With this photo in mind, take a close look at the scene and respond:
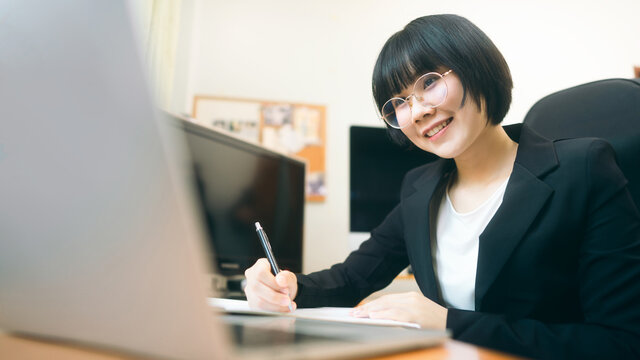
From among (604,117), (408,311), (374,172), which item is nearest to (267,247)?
(408,311)

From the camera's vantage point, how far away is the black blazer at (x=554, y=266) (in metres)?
0.48

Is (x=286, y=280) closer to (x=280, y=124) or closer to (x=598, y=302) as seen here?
(x=598, y=302)

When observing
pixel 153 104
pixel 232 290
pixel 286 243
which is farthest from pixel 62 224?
pixel 286 243

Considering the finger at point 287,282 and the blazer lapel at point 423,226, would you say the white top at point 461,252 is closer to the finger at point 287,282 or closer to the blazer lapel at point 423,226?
the blazer lapel at point 423,226

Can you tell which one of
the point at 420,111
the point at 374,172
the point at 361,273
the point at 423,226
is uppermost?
the point at 420,111

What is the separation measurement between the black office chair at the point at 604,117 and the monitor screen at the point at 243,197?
0.94 metres

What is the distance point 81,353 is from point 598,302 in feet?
2.14

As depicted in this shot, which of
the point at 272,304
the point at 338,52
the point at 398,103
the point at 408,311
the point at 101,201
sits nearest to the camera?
the point at 101,201

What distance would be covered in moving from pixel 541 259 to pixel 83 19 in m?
0.70

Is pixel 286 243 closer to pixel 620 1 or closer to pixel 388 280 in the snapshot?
pixel 388 280

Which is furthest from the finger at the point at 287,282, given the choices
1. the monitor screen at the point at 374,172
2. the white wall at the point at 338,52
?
the white wall at the point at 338,52

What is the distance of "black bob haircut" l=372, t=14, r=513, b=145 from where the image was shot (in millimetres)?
737

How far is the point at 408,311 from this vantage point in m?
0.48

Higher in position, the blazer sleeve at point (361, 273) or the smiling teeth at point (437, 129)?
the smiling teeth at point (437, 129)
